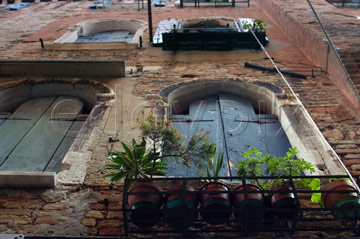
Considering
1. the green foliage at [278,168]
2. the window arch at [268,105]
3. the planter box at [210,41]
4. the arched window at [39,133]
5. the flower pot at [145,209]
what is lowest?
the arched window at [39,133]

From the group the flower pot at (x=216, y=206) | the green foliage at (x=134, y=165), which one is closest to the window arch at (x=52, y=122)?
the green foliage at (x=134, y=165)

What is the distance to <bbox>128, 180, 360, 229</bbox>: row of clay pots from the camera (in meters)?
3.43

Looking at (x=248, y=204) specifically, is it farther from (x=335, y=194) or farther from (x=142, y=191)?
(x=142, y=191)

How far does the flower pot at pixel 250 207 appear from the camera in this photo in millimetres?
3402

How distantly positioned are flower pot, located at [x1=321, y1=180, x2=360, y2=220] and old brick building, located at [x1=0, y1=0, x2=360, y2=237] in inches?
14.5

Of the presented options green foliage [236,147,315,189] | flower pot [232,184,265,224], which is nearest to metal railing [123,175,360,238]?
flower pot [232,184,265,224]

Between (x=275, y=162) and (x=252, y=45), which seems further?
(x=252, y=45)

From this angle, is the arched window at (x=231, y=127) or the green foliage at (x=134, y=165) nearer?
the green foliage at (x=134, y=165)

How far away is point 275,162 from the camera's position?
391 cm

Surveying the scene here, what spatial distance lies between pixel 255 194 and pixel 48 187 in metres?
2.59

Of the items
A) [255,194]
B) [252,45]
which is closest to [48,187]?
[255,194]

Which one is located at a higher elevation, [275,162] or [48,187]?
[275,162]

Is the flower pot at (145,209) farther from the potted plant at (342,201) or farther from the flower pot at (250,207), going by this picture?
the potted plant at (342,201)

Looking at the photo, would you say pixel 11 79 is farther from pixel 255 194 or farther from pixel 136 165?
pixel 255 194
